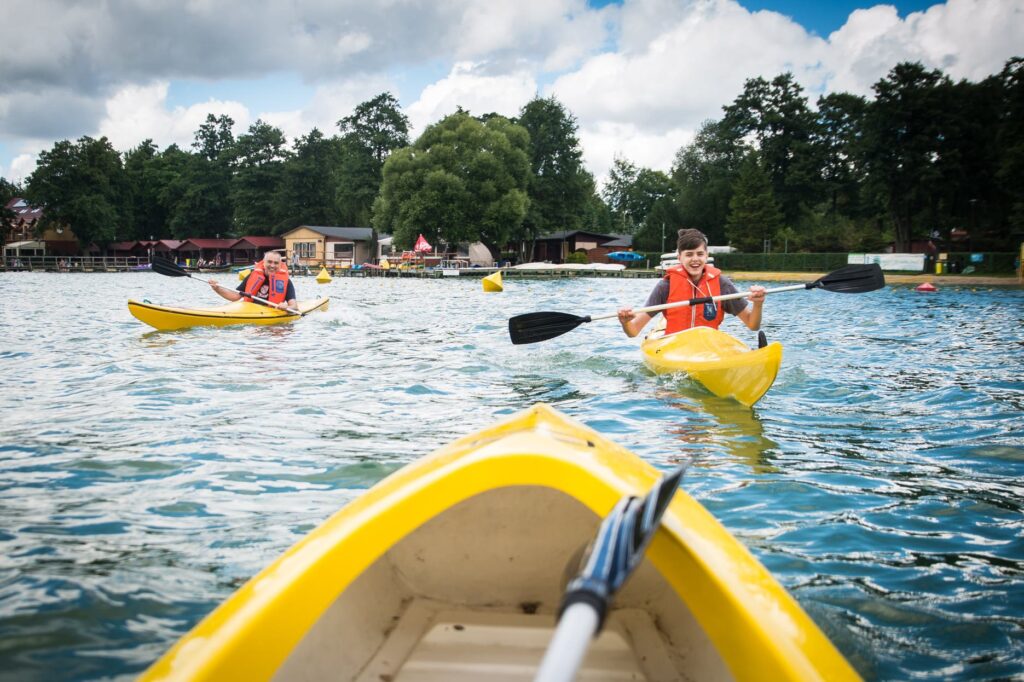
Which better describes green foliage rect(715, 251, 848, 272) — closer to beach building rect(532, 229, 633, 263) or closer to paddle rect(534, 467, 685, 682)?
beach building rect(532, 229, 633, 263)

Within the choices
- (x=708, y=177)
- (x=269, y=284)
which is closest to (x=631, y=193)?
(x=708, y=177)

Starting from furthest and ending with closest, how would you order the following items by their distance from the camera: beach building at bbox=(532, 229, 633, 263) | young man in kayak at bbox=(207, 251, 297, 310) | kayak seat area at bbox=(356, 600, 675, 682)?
beach building at bbox=(532, 229, 633, 263), young man in kayak at bbox=(207, 251, 297, 310), kayak seat area at bbox=(356, 600, 675, 682)

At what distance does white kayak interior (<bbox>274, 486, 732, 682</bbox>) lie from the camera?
1.88 m

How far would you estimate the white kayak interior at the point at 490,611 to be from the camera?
→ 1.88 meters

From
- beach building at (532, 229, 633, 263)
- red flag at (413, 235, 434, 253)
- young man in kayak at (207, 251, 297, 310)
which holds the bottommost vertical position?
young man in kayak at (207, 251, 297, 310)

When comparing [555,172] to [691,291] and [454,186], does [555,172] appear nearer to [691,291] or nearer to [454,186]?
[454,186]

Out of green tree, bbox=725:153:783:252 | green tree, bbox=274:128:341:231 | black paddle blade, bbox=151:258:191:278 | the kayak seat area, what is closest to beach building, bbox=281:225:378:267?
green tree, bbox=274:128:341:231

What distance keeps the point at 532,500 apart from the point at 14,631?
1.69 meters

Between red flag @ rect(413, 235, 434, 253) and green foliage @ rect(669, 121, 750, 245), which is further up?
green foliage @ rect(669, 121, 750, 245)

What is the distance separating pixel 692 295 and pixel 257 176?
65.2 meters

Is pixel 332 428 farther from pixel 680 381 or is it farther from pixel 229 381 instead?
pixel 680 381

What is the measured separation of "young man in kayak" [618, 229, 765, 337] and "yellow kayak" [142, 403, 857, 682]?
14.9ft

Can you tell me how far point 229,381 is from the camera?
22.4ft

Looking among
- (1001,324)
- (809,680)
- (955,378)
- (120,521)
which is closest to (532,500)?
(809,680)
